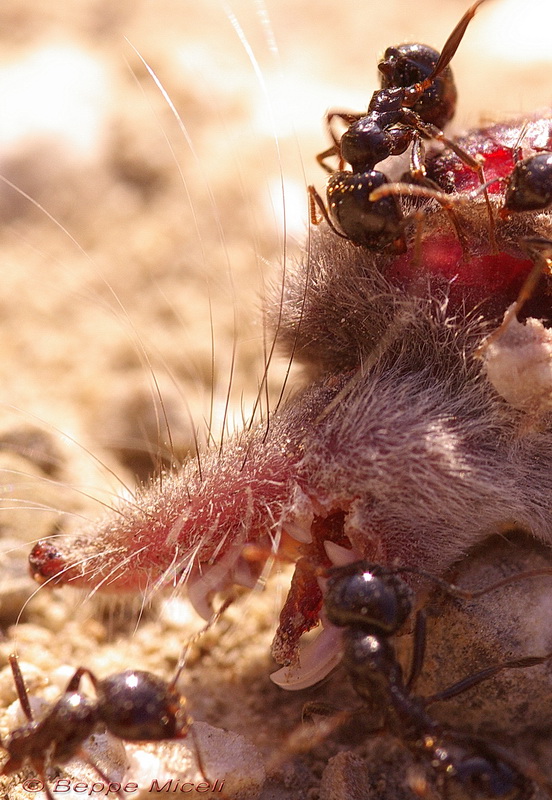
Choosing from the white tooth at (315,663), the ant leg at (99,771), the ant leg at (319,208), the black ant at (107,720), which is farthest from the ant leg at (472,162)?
the ant leg at (99,771)

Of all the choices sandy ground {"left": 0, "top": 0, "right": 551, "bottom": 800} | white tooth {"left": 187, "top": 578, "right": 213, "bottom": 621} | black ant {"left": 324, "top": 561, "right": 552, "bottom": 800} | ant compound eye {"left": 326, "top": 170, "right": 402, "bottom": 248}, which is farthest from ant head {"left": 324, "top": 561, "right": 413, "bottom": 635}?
ant compound eye {"left": 326, "top": 170, "right": 402, "bottom": 248}

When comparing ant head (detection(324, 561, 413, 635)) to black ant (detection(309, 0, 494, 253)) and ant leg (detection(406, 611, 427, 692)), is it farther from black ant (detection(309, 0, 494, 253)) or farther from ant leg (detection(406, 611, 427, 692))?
black ant (detection(309, 0, 494, 253))

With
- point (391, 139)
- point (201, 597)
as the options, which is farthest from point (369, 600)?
point (391, 139)

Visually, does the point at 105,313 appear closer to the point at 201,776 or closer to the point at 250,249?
the point at 250,249

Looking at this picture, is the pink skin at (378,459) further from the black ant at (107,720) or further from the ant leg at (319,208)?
the black ant at (107,720)

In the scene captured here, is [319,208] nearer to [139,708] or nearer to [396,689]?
[396,689]

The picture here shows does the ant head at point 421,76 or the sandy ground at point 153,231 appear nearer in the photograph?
the ant head at point 421,76
